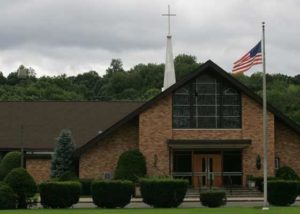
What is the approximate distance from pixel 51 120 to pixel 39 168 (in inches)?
263

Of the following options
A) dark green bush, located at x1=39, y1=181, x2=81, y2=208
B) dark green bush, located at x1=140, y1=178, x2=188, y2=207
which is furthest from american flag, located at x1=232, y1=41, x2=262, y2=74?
dark green bush, located at x1=39, y1=181, x2=81, y2=208

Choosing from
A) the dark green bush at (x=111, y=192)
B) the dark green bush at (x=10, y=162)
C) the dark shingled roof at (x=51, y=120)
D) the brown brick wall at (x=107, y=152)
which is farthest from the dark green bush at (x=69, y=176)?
the dark green bush at (x=111, y=192)

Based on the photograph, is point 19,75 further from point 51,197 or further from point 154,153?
point 51,197

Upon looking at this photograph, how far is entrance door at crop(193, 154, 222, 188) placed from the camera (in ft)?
150

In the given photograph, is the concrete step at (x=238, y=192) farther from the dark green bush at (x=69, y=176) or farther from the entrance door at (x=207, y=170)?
the dark green bush at (x=69, y=176)

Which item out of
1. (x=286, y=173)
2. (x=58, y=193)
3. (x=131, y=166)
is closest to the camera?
(x=58, y=193)

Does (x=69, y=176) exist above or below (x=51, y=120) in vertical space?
below

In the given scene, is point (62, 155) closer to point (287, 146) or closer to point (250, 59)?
point (287, 146)

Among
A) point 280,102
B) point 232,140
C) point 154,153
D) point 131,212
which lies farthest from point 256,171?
point 280,102

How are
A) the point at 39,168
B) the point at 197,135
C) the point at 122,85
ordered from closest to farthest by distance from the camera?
1. the point at 197,135
2. the point at 39,168
3. the point at 122,85

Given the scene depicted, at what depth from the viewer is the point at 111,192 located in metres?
32.9

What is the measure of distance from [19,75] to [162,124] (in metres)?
95.8

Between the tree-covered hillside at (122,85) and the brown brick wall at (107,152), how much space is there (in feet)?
177

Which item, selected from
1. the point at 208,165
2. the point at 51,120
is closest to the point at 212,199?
the point at 208,165
